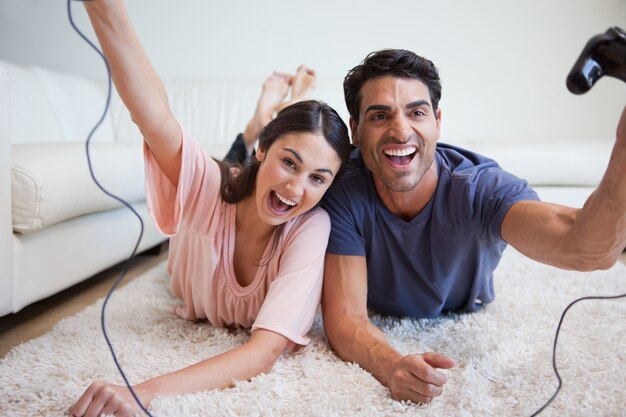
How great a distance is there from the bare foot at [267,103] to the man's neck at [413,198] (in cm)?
86

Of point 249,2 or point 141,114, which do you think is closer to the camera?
point 141,114

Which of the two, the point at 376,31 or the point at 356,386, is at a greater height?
the point at 376,31

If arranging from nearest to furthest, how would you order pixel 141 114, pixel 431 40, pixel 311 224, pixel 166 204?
pixel 141 114
pixel 166 204
pixel 311 224
pixel 431 40

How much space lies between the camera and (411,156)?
1.20 m

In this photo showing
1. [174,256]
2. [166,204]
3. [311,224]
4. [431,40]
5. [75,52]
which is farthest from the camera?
[75,52]

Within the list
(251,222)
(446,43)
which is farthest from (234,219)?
(446,43)

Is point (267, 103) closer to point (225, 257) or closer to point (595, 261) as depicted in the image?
point (225, 257)

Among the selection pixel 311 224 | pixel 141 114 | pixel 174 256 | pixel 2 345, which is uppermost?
pixel 141 114

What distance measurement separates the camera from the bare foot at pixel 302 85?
1.97 metres

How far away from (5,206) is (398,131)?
3.00 feet

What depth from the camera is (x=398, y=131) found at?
1.16 metres

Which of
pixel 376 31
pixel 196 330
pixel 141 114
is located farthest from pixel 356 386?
pixel 376 31

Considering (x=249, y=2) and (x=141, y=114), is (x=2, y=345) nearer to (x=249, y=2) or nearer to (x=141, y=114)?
(x=141, y=114)

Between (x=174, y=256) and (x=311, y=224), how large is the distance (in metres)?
0.50
